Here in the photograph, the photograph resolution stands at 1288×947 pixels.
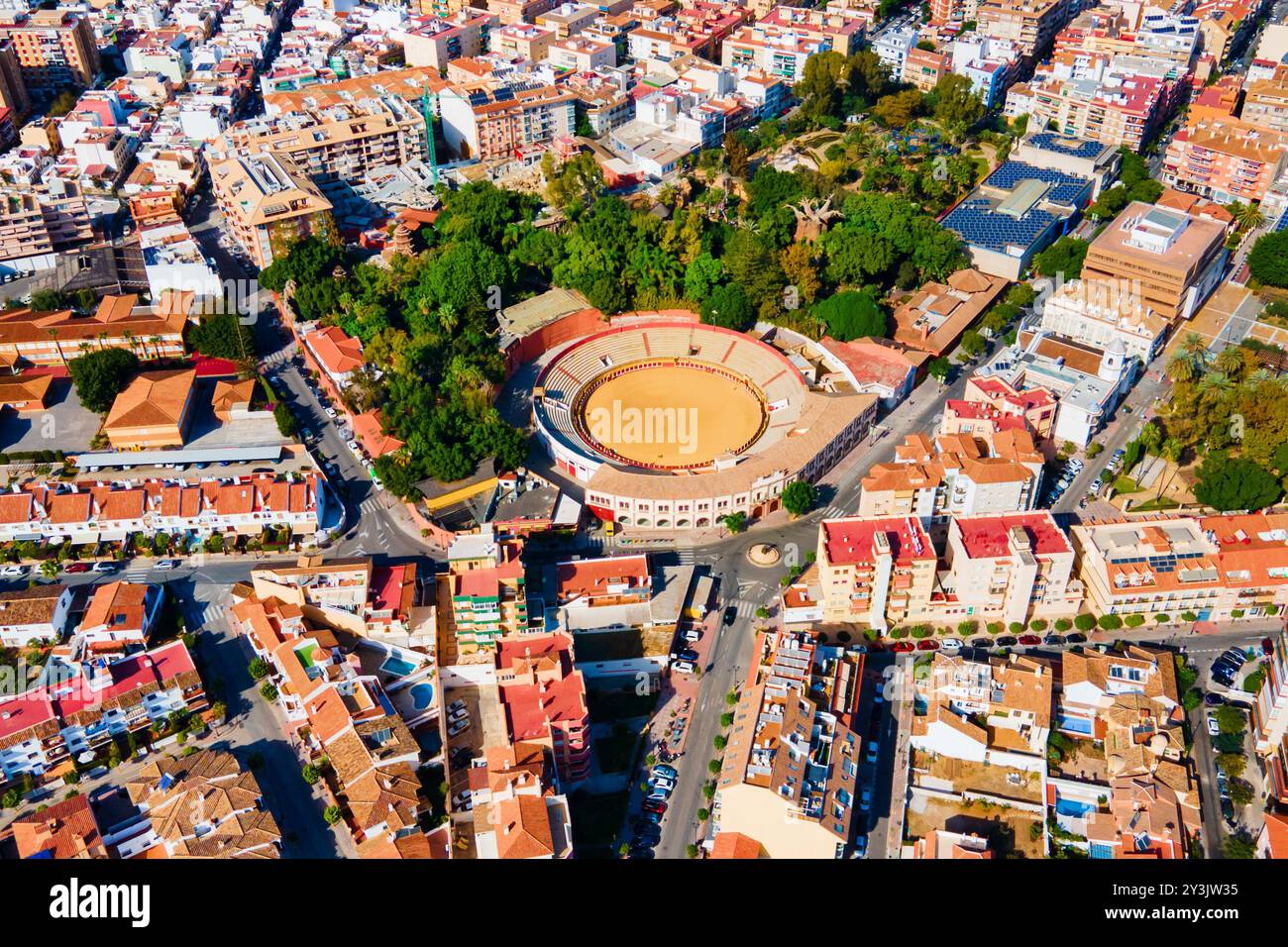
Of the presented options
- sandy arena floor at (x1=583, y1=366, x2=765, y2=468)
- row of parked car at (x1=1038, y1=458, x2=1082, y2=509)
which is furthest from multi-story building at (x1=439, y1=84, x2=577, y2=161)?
row of parked car at (x1=1038, y1=458, x2=1082, y2=509)

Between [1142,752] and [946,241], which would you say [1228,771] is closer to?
[1142,752]

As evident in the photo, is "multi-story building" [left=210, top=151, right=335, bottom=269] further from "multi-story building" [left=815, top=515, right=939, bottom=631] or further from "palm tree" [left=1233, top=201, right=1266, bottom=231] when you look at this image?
"palm tree" [left=1233, top=201, right=1266, bottom=231]

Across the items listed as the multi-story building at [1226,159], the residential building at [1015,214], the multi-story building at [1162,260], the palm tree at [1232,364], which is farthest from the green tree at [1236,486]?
the multi-story building at [1226,159]

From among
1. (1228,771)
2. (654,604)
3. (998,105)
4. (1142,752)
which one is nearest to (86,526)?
(654,604)

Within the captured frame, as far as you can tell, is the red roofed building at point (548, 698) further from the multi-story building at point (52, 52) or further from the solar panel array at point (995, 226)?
the multi-story building at point (52, 52)

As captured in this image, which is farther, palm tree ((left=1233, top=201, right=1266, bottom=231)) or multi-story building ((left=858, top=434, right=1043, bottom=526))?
palm tree ((left=1233, top=201, right=1266, bottom=231))

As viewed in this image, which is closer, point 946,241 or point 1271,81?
point 946,241
